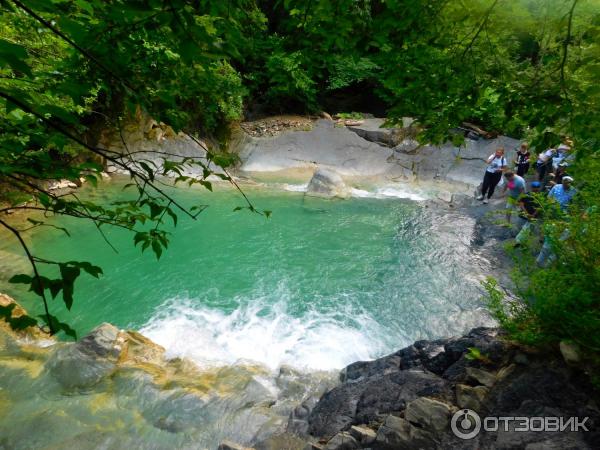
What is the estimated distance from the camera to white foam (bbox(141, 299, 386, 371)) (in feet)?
17.6

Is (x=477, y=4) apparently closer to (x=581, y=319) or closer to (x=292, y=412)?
(x=581, y=319)

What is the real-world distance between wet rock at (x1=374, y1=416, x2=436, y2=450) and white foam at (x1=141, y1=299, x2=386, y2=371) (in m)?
2.37

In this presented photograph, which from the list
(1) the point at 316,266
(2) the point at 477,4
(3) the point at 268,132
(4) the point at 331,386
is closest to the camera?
(2) the point at 477,4

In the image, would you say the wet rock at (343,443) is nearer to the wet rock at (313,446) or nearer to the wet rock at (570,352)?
the wet rock at (313,446)

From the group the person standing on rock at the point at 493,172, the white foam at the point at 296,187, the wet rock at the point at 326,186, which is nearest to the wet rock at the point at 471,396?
the person standing on rock at the point at 493,172

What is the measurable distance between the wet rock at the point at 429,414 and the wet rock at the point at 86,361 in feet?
12.0

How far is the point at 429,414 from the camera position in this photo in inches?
111

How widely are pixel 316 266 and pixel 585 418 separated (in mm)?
5863

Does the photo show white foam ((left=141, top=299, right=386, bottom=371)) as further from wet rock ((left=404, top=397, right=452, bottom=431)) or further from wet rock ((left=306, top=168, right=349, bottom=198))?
wet rock ((left=306, top=168, right=349, bottom=198))

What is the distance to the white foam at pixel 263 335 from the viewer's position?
538 centimetres

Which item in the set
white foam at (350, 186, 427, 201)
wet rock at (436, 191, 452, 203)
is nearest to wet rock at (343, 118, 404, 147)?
white foam at (350, 186, 427, 201)

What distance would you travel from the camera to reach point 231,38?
60.8 inches

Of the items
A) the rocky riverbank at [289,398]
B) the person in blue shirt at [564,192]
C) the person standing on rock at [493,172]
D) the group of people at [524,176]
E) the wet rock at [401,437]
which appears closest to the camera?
the rocky riverbank at [289,398]

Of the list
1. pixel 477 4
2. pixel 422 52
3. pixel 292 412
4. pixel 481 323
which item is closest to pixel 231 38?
pixel 422 52
